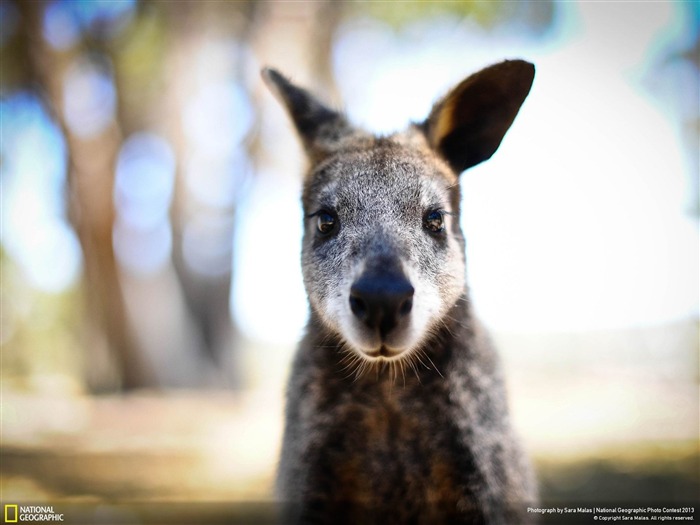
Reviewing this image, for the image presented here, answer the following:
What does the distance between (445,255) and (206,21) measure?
6.09 meters

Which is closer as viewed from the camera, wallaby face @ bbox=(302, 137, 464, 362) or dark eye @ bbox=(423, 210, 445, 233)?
wallaby face @ bbox=(302, 137, 464, 362)

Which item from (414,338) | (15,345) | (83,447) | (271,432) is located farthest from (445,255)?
(15,345)

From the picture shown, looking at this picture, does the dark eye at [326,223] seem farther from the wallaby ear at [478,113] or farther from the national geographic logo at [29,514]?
the national geographic logo at [29,514]

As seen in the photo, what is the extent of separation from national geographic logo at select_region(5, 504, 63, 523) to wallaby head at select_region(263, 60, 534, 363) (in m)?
1.71

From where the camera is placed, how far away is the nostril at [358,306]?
210cm

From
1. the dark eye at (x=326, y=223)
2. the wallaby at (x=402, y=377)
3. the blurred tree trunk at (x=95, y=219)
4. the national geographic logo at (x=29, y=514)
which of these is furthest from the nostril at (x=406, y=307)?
the blurred tree trunk at (x=95, y=219)

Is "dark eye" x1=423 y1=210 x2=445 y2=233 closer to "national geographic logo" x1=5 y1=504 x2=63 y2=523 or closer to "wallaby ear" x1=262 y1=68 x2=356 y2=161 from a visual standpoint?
"wallaby ear" x1=262 y1=68 x2=356 y2=161

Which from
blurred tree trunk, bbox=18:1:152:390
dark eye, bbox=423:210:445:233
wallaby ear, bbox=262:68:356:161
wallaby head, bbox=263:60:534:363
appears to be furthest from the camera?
blurred tree trunk, bbox=18:1:152:390

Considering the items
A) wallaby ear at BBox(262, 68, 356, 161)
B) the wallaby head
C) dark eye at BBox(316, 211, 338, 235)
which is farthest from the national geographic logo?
wallaby ear at BBox(262, 68, 356, 161)

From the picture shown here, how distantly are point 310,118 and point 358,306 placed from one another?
146 centimetres

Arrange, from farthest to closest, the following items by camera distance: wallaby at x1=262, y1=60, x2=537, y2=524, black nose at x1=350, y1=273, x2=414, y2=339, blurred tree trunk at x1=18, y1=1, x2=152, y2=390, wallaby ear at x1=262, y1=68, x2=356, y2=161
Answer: blurred tree trunk at x1=18, y1=1, x2=152, y2=390 < wallaby ear at x1=262, y1=68, x2=356, y2=161 < wallaby at x1=262, y1=60, x2=537, y2=524 < black nose at x1=350, y1=273, x2=414, y2=339

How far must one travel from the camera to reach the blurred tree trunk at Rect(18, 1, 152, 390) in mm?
6754

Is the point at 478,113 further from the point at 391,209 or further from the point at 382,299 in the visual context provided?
the point at 382,299

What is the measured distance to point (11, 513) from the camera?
9.26ft
